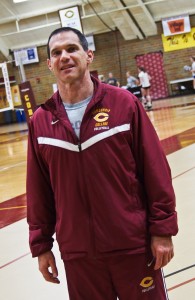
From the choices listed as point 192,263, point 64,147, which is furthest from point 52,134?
point 192,263

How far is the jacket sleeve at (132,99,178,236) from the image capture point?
2.14m

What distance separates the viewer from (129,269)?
2.16m

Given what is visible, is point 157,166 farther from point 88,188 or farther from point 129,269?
point 129,269

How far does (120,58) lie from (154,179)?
25100mm

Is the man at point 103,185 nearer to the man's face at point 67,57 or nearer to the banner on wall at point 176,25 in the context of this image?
the man's face at point 67,57

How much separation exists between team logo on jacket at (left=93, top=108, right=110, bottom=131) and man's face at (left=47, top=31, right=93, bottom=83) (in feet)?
0.53

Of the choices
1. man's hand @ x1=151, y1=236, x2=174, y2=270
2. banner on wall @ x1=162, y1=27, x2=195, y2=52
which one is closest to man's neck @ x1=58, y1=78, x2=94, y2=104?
man's hand @ x1=151, y1=236, x2=174, y2=270

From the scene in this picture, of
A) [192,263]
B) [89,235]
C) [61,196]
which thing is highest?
[61,196]

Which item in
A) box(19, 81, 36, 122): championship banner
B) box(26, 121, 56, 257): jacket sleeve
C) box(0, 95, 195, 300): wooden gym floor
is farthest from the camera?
box(19, 81, 36, 122): championship banner

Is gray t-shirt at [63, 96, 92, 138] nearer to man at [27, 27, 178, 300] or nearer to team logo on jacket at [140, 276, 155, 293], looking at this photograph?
man at [27, 27, 178, 300]

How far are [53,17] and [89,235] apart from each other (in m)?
23.9

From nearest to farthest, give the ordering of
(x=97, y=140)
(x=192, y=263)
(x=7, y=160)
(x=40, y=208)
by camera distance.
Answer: (x=97, y=140) → (x=40, y=208) → (x=192, y=263) → (x=7, y=160)

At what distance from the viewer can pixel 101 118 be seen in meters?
2.17

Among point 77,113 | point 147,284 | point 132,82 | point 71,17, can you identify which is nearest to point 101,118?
point 77,113
